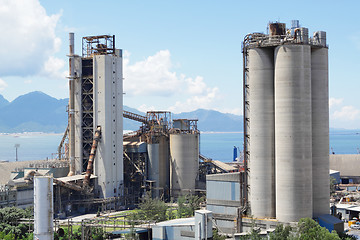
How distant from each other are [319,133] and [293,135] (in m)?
5.65

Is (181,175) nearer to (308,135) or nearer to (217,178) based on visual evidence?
(217,178)

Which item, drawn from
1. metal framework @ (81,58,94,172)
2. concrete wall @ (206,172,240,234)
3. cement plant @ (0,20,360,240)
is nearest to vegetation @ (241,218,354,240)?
cement plant @ (0,20,360,240)

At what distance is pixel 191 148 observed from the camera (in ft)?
344

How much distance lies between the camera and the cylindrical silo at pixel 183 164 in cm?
10444

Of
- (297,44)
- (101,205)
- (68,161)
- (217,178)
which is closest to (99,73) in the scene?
(68,161)

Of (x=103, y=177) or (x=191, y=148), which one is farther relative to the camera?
(x=191, y=148)

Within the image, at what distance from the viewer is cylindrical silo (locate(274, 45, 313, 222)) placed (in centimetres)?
6091

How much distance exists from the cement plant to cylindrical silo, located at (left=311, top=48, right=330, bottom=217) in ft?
0.42

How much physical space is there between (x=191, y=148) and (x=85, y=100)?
77.0 ft

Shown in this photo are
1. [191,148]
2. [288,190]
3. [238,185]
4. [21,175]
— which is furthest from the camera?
[191,148]

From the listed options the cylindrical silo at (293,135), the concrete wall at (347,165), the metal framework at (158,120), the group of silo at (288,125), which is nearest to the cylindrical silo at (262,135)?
the group of silo at (288,125)

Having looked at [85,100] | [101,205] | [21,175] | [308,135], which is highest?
[85,100]

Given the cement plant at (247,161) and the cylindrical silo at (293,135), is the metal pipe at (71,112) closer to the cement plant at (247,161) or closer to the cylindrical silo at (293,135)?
the cement plant at (247,161)

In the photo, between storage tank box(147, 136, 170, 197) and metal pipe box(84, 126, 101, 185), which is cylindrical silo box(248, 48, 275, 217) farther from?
Result: storage tank box(147, 136, 170, 197)
